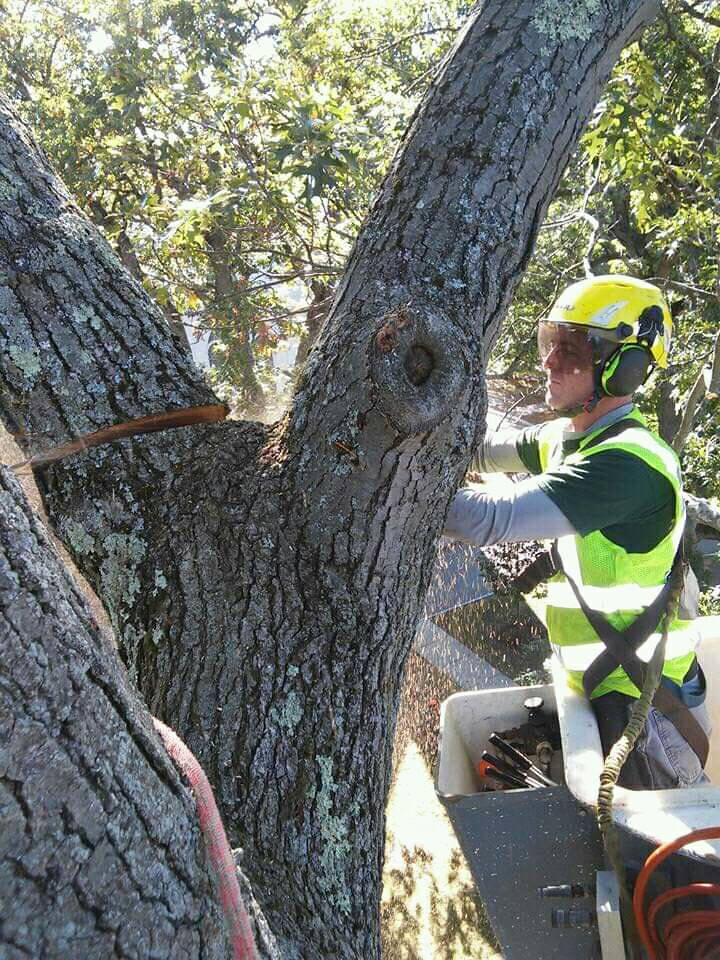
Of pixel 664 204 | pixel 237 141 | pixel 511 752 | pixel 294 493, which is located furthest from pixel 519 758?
pixel 664 204

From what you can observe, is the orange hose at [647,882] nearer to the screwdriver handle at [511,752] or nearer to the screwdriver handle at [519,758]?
the screwdriver handle at [519,758]

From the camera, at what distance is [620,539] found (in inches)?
103

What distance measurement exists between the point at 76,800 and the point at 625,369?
238cm

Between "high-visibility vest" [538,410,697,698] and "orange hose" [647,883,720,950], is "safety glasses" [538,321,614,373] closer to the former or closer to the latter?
"high-visibility vest" [538,410,697,698]

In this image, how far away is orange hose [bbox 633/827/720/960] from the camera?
86.6 inches

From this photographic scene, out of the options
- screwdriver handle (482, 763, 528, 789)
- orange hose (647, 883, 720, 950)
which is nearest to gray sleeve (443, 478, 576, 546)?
orange hose (647, 883, 720, 950)

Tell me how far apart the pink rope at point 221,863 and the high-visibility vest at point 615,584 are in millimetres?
1756

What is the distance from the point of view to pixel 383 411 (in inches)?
60.6

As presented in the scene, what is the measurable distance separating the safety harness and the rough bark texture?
81.8 inches

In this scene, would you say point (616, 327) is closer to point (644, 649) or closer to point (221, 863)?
point (644, 649)

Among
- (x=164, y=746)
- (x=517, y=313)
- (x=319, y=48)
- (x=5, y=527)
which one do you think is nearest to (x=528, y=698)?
(x=164, y=746)

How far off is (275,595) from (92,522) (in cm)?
41

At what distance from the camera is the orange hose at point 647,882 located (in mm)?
2199

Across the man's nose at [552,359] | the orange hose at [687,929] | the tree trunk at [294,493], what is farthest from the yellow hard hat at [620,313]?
the orange hose at [687,929]
